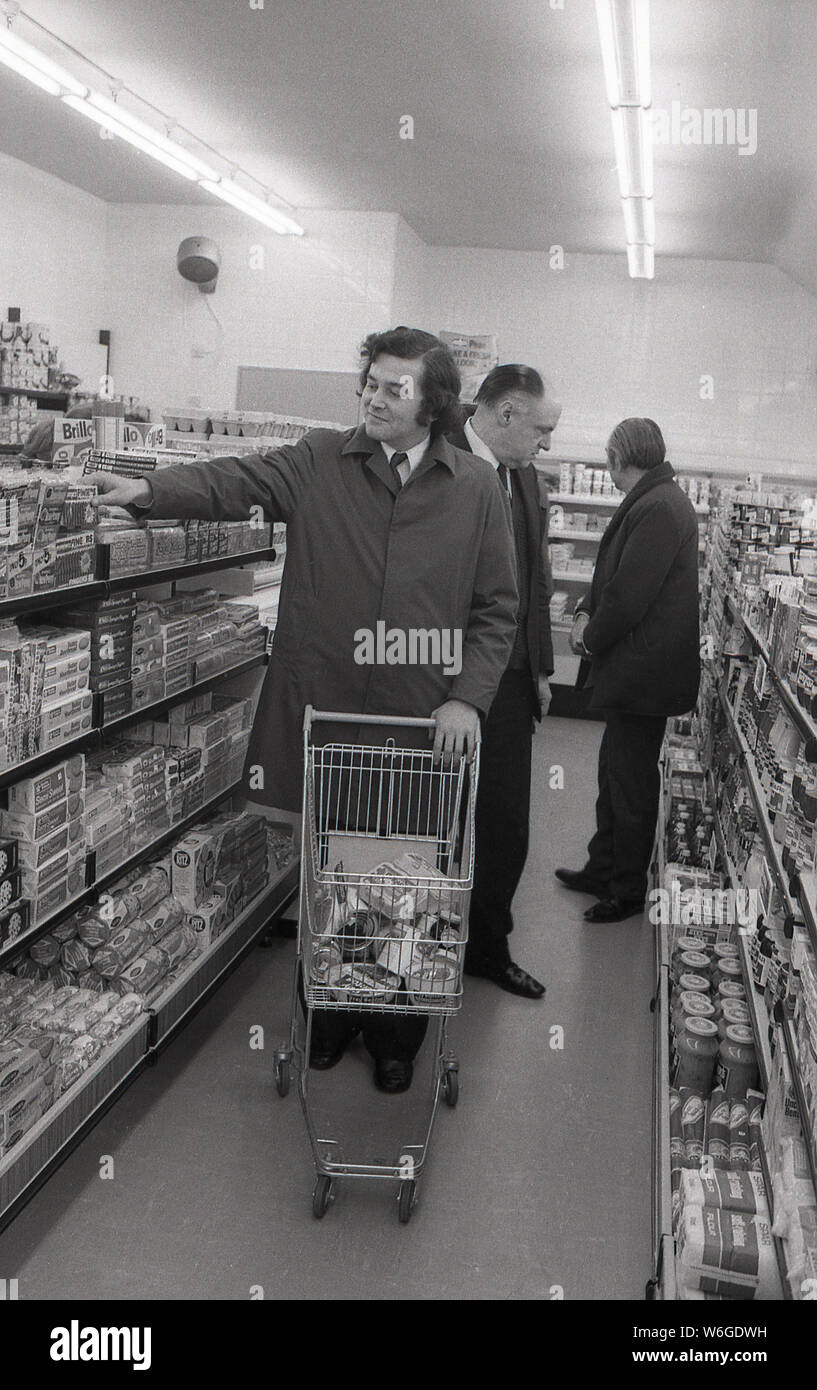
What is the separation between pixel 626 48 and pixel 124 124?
140 inches

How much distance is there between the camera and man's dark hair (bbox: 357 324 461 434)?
3.03 metres

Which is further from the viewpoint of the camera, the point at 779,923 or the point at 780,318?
the point at 780,318

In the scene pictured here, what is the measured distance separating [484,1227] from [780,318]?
31.4 feet

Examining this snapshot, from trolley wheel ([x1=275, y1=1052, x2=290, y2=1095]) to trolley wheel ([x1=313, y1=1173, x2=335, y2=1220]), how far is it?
538 millimetres

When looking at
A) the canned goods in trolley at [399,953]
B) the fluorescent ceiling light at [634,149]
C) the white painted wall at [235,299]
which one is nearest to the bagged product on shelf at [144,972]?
the canned goods in trolley at [399,953]

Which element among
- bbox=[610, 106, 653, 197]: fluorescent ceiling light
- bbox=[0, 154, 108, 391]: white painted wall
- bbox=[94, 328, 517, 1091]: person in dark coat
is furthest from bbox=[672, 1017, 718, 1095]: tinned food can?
bbox=[0, 154, 108, 391]: white painted wall

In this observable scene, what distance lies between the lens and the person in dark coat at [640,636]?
15.4ft

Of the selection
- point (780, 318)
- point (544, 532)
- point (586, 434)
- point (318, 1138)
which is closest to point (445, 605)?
point (544, 532)

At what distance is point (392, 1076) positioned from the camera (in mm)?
3463

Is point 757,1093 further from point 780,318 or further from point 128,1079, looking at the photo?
point 780,318

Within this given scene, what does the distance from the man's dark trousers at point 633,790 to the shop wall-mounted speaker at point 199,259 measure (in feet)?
23.8

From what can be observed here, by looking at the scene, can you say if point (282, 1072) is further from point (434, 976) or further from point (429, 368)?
point (429, 368)

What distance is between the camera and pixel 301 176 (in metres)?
9.14

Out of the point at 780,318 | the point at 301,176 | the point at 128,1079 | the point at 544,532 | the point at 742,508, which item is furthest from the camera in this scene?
the point at 780,318
